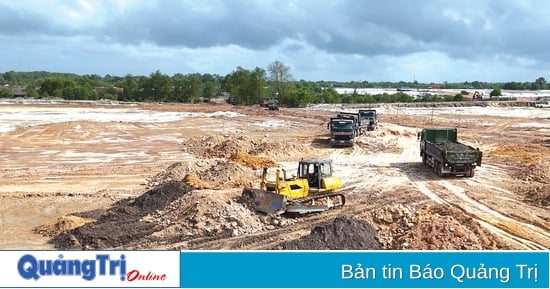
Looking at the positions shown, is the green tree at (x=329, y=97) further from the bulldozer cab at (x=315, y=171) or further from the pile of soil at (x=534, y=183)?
the bulldozer cab at (x=315, y=171)

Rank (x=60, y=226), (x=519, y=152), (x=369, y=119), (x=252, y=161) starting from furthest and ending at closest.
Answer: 1. (x=369, y=119)
2. (x=519, y=152)
3. (x=252, y=161)
4. (x=60, y=226)

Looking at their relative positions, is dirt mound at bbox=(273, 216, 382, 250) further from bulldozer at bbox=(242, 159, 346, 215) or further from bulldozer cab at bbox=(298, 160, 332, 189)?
bulldozer cab at bbox=(298, 160, 332, 189)

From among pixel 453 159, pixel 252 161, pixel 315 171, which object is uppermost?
pixel 315 171

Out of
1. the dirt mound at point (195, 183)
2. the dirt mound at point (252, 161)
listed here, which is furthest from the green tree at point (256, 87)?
the dirt mound at point (195, 183)

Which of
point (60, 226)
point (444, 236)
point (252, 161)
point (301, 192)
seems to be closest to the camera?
point (444, 236)

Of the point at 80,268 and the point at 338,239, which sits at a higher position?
the point at 80,268

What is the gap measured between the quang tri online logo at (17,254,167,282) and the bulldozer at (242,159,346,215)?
896cm

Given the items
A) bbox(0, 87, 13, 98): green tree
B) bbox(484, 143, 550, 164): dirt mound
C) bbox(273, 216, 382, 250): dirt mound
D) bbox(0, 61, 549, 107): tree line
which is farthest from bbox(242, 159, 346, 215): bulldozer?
bbox(0, 87, 13, 98): green tree

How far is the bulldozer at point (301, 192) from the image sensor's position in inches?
680

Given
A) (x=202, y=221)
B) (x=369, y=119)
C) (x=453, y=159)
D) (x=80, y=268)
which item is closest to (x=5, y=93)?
(x=369, y=119)

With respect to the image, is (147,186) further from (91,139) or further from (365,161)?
(91,139)

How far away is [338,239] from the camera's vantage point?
520 inches

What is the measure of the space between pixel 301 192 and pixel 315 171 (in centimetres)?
109

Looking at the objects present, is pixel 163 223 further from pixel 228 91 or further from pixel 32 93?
pixel 32 93
